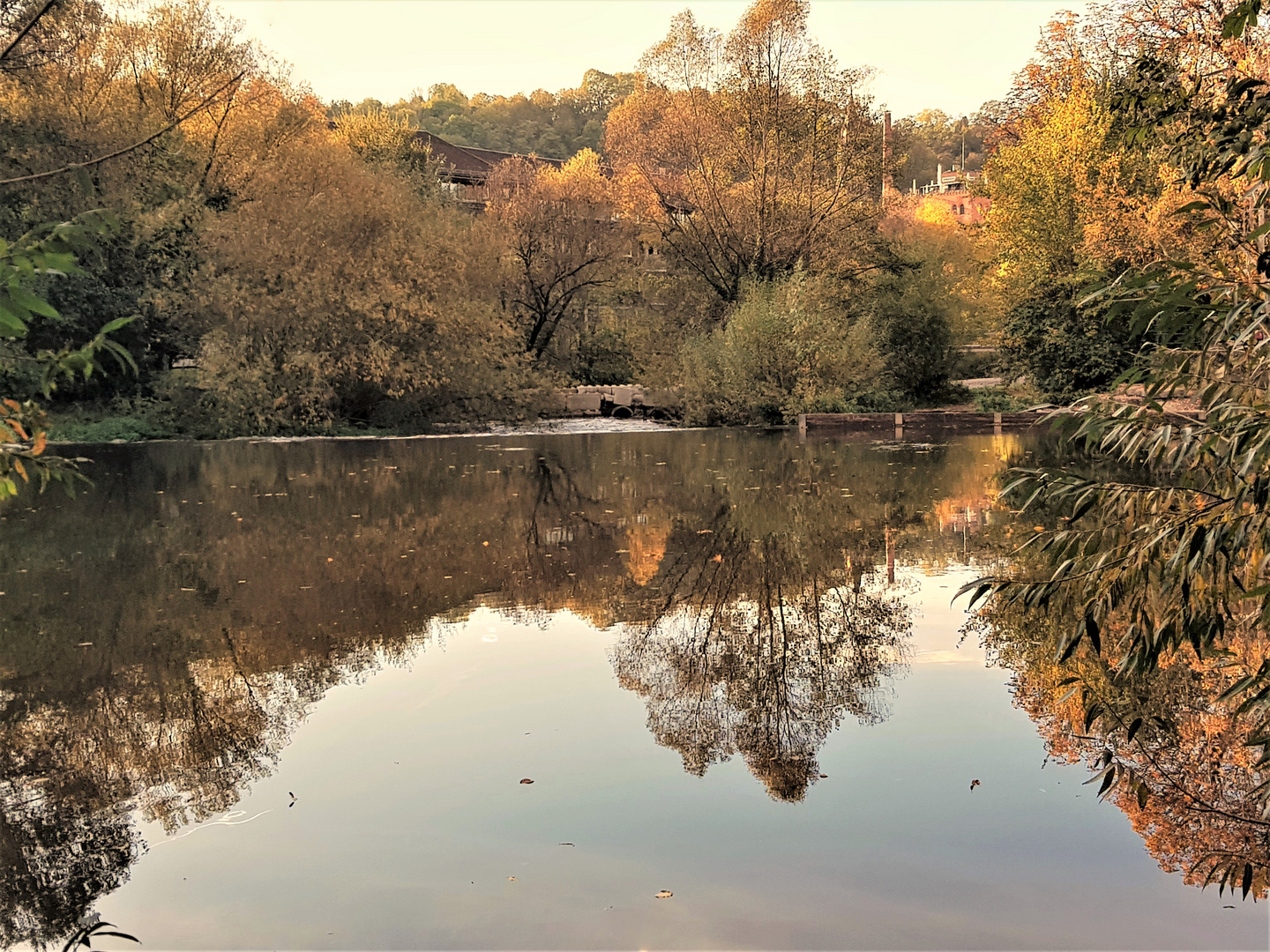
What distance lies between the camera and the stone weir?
3575cm

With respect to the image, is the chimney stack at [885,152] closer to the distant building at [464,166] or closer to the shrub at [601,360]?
the shrub at [601,360]

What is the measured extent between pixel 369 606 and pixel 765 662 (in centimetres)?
409

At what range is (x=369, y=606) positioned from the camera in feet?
35.9

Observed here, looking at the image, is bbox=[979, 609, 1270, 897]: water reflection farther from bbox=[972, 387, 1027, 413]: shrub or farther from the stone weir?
bbox=[972, 387, 1027, 413]: shrub

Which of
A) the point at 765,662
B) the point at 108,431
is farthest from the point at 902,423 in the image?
the point at 765,662

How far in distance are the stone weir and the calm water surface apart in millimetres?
21138

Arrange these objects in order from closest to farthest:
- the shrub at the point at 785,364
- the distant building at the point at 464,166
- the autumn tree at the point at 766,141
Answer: the shrub at the point at 785,364 → the autumn tree at the point at 766,141 → the distant building at the point at 464,166

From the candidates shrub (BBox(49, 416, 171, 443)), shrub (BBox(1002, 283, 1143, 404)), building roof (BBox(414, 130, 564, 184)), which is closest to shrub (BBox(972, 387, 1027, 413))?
shrub (BBox(1002, 283, 1143, 404))

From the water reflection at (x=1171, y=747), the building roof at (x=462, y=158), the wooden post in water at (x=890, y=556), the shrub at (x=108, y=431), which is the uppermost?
the building roof at (x=462, y=158)

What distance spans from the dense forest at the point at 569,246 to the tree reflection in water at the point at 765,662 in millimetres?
23587

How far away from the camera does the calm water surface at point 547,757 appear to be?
4.62m

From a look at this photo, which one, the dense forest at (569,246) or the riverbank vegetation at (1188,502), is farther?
the dense forest at (569,246)

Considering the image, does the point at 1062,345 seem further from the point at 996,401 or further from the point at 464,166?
the point at 464,166

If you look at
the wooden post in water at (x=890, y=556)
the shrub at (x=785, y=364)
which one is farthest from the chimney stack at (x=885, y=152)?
the wooden post in water at (x=890, y=556)
